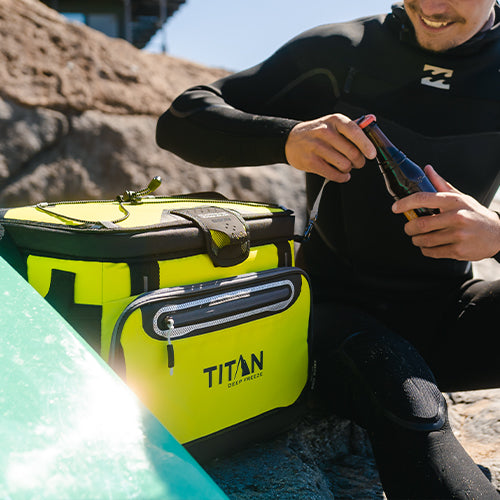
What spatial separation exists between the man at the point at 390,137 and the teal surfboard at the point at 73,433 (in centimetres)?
61

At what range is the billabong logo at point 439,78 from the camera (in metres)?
1.30

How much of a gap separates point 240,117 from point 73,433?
858mm

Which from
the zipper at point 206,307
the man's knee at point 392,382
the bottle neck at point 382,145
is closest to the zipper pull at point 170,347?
the zipper at point 206,307

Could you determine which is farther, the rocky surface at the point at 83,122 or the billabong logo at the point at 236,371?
the rocky surface at the point at 83,122

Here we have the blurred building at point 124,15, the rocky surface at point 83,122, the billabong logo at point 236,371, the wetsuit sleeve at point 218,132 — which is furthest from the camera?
the blurred building at point 124,15

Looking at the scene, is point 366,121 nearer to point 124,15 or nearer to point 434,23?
point 434,23

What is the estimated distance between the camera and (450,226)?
0.99 meters

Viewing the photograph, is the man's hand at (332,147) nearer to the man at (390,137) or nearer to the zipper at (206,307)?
the man at (390,137)

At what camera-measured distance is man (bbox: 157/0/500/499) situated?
3.93 feet

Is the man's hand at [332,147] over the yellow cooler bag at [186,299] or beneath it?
over

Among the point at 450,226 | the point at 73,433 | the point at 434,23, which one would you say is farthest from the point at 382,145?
the point at 73,433

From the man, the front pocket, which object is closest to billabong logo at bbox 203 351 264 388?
the front pocket

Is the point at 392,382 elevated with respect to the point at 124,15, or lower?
lower

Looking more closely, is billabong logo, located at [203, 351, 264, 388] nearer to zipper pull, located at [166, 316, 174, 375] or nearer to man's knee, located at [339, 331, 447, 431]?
zipper pull, located at [166, 316, 174, 375]
